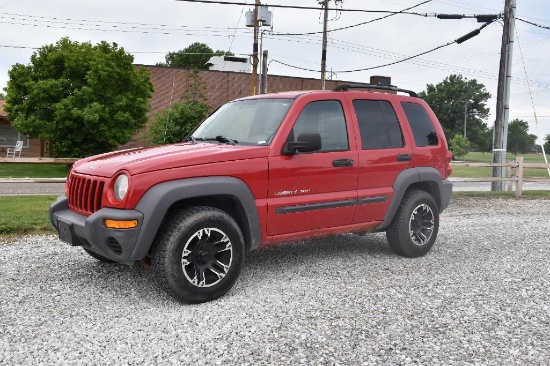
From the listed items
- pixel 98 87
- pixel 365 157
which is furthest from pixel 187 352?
pixel 98 87

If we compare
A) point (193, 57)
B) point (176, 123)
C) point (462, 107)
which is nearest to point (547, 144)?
point (462, 107)

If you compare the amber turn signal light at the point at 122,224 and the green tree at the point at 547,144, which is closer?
the amber turn signal light at the point at 122,224

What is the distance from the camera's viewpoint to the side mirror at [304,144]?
480cm

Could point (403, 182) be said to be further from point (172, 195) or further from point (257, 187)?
point (172, 195)

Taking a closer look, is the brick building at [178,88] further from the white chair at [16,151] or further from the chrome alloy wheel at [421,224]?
the chrome alloy wheel at [421,224]

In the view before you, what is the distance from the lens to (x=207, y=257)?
14.9ft

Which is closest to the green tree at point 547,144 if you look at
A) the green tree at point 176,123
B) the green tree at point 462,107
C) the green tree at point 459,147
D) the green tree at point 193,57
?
the green tree at point 462,107

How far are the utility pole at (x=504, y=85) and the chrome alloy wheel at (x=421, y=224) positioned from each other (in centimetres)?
1116

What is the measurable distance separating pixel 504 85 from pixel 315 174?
548 inches

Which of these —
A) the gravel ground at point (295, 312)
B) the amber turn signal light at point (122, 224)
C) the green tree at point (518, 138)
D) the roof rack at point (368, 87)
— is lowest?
the gravel ground at point (295, 312)

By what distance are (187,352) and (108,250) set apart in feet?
4.08

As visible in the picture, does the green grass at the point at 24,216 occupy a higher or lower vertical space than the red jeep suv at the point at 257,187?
lower

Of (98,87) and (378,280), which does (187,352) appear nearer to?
(378,280)

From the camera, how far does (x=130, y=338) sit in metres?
3.76
